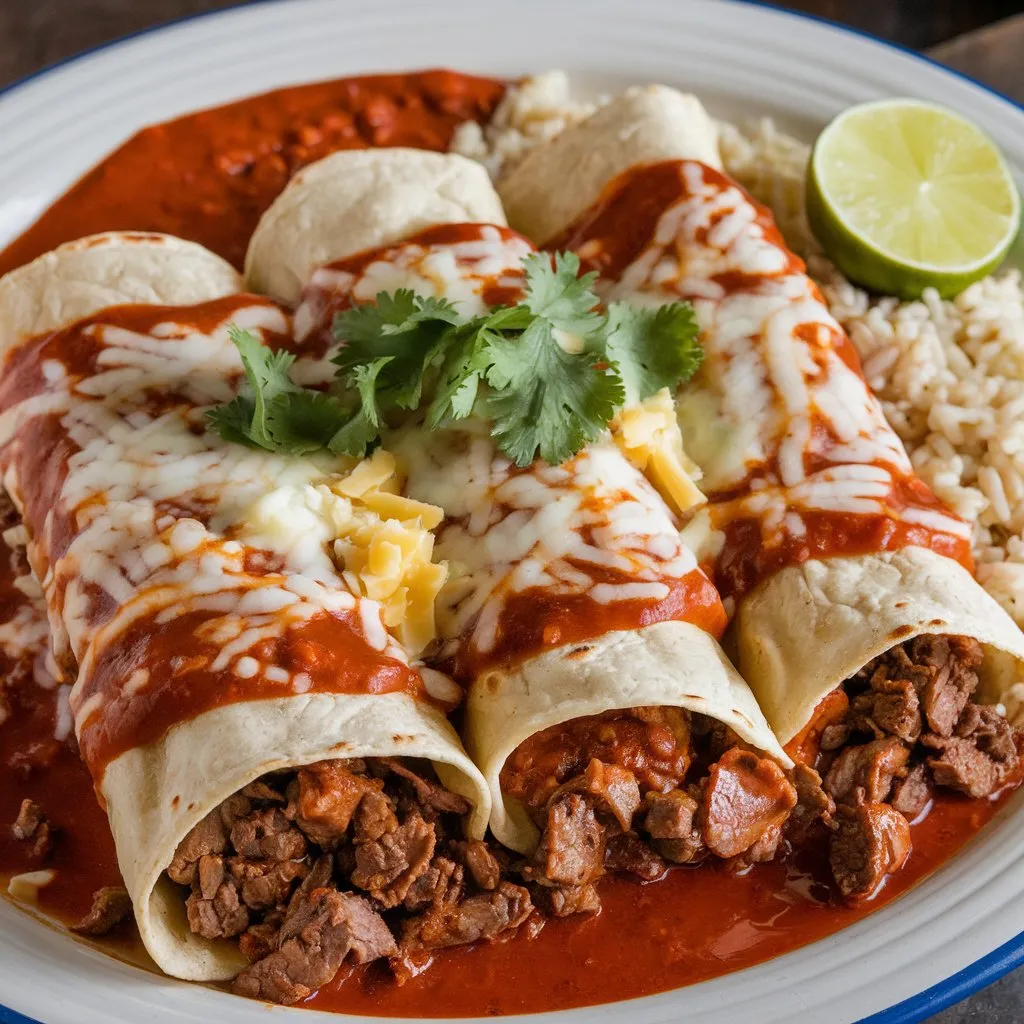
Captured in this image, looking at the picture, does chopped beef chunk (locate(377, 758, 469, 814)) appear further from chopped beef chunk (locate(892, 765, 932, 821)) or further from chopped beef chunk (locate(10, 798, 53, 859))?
chopped beef chunk (locate(892, 765, 932, 821))

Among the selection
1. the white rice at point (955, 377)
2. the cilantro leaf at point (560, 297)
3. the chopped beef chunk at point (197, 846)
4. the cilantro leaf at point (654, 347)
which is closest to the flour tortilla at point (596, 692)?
the chopped beef chunk at point (197, 846)

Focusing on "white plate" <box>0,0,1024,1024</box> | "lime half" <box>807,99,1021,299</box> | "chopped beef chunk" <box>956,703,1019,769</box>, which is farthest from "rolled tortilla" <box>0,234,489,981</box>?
"lime half" <box>807,99,1021,299</box>

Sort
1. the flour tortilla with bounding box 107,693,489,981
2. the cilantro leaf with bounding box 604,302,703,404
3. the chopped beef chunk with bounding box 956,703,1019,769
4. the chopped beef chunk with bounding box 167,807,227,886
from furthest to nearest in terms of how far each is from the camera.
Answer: the cilantro leaf with bounding box 604,302,703,404 → the chopped beef chunk with bounding box 956,703,1019,769 → the chopped beef chunk with bounding box 167,807,227,886 → the flour tortilla with bounding box 107,693,489,981

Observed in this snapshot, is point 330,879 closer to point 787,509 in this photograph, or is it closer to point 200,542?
point 200,542

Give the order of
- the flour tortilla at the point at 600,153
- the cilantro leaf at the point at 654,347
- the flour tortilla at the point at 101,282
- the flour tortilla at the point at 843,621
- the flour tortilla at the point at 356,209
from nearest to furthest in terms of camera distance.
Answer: the flour tortilla at the point at 843,621
the cilantro leaf at the point at 654,347
the flour tortilla at the point at 101,282
the flour tortilla at the point at 356,209
the flour tortilla at the point at 600,153

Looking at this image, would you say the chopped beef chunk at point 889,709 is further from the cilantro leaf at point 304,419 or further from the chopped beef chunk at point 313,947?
the cilantro leaf at point 304,419

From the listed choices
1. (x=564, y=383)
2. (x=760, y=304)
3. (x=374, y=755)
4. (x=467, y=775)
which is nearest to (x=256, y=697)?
(x=374, y=755)
